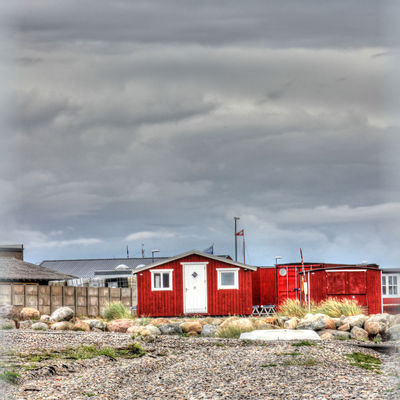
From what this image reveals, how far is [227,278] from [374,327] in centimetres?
979

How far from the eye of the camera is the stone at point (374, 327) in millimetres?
13812

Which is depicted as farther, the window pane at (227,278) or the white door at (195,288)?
the window pane at (227,278)

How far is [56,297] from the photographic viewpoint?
73.9 feet

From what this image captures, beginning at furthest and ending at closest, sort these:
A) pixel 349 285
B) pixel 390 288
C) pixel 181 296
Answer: pixel 181 296 → pixel 390 288 → pixel 349 285

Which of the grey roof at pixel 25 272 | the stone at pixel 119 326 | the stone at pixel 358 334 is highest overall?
the grey roof at pixel 25 272

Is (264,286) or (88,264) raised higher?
(88,264)

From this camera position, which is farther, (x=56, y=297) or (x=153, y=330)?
(x=56, y=297)

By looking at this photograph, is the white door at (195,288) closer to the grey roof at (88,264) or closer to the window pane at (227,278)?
the window pane at (227,278)

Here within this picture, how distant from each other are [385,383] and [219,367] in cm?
232

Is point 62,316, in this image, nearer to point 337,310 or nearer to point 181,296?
point 181,296

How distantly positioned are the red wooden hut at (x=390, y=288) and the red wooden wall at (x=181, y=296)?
513 cm

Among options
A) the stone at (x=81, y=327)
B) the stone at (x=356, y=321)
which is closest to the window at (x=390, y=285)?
the stone at (x=356, y=321)

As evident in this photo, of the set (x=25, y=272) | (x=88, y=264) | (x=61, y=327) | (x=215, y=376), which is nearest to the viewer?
(x=215, y=376)

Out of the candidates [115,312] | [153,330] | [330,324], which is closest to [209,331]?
[153,330]
